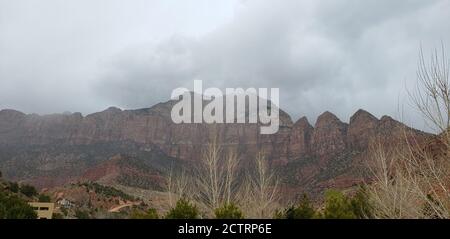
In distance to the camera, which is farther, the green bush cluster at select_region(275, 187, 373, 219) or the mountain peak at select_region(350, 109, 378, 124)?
the mountain peak at select_region(350, 109, 378, 124)

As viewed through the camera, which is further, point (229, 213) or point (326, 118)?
point (326, 118)

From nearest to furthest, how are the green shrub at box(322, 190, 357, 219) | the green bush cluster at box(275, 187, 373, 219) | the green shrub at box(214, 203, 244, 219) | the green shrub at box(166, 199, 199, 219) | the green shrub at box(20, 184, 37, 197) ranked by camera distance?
the green shrub at box(214, 203, 244, 219) < the green shrub at box(166, 199, 199, 219) < the green bush cluster at box(275, 187, 373, 219) < the green shrub at box(322, 190, 357, 219) < the green shrub at box(20, 184, 37, 197)

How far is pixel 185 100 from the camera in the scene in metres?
151

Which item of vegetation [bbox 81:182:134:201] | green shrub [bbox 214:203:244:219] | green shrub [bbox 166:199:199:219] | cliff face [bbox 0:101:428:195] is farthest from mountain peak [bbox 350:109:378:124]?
green shrub [bbox 166:199:199:219]

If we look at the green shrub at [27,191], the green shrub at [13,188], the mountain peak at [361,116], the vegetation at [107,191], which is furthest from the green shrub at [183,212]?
the mountain peak at [361,116]

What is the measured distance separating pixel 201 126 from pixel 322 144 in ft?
136

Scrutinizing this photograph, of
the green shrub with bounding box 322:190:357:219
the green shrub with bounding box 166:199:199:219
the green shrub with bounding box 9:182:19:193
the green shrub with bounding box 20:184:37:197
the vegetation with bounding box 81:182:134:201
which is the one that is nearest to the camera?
the green shrub with bounding box 166:199:199:219

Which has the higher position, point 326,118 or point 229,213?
point 326,118

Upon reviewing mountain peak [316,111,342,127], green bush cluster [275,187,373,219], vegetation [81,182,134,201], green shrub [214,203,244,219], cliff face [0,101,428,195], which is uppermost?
mountain peak [316,111,342,127]

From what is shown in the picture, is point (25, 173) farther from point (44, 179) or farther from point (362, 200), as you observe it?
point (362, 200)

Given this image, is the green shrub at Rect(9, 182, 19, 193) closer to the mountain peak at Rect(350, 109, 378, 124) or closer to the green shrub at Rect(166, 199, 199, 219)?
the green shrub at Rect(166, 199, 199, 219)

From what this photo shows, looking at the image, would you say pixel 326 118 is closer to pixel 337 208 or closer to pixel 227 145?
pixel 227 145

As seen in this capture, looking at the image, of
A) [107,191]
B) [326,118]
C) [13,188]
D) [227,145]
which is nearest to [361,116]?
[326,118]
